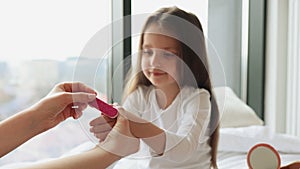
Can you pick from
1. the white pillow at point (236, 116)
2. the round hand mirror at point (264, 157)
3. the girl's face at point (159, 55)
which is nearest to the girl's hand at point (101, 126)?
the girl's face at point (159, 55)

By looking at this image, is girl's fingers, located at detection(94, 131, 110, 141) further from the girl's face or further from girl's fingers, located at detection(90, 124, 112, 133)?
the girl's face

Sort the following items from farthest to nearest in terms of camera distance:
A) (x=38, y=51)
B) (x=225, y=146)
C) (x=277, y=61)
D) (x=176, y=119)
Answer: (x=277, y=61) → (x=38, y=51) → (x=225, y=146) → (x=176, y=119)

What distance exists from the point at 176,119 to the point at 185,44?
0.53 feet

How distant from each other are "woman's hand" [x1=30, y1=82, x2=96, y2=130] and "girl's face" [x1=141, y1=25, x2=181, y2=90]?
11cm

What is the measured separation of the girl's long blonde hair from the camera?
2.65 ft

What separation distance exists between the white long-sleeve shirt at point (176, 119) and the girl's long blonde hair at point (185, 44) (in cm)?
2

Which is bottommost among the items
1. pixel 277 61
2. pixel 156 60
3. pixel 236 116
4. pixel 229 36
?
pixel 236 116

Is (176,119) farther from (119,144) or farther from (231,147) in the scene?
(231,147)

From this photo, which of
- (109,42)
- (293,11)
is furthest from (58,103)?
(293,11)

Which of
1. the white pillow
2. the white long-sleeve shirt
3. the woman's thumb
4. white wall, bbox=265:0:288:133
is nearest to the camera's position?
the woman's thumb

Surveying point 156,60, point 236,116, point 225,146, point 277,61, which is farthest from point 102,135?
point 277,61

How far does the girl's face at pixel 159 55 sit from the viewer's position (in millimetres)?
803

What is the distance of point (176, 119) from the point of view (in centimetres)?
90

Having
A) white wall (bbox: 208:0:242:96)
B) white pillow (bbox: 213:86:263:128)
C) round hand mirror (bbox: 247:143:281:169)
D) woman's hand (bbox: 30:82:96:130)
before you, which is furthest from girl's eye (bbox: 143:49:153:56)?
white wall (bbox: 208:0:242:96)
